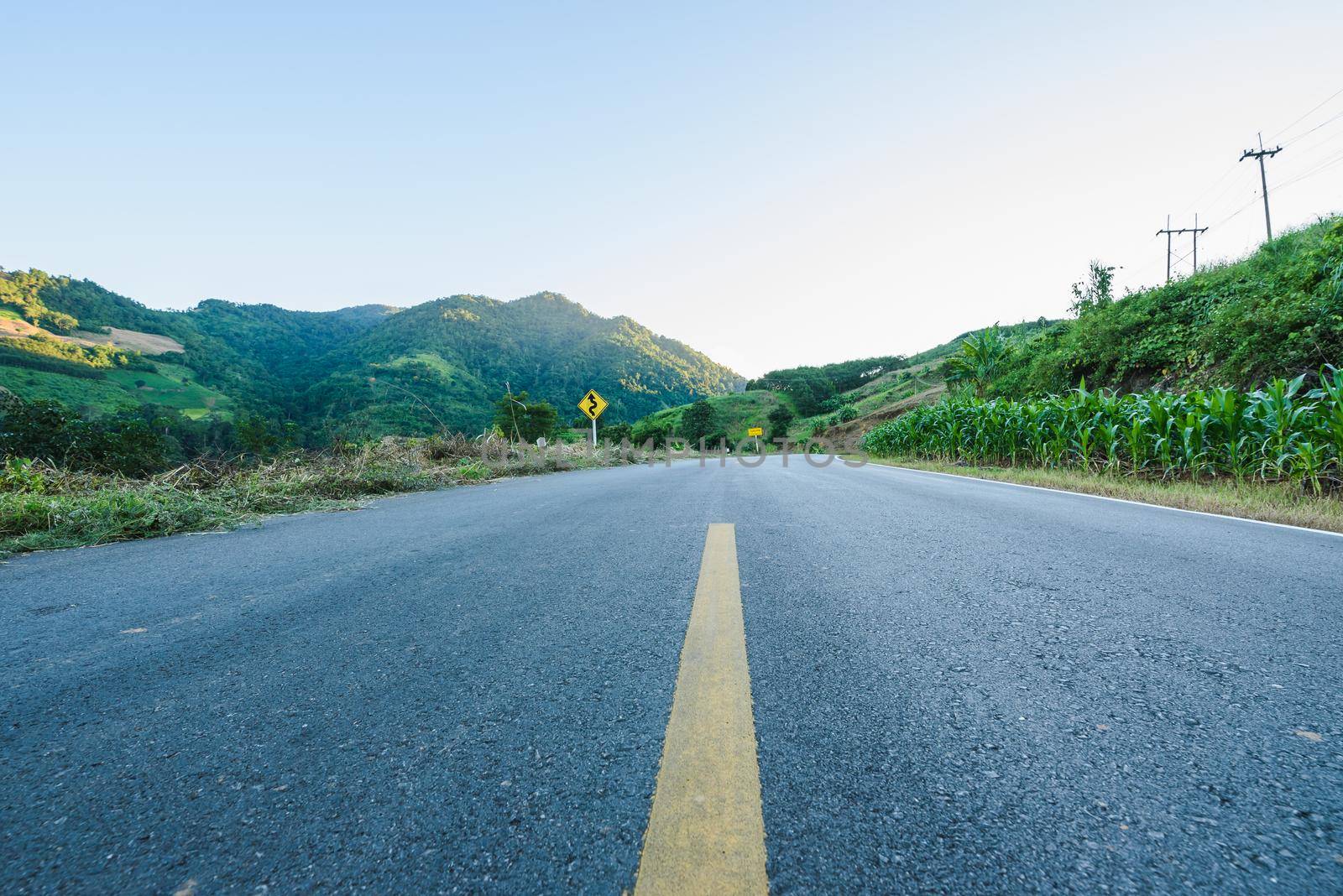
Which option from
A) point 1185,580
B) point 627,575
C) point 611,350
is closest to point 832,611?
point 627,575

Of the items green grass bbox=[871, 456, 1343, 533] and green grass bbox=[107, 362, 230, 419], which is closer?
green grass bbox=[871, 456, 1343, 533]

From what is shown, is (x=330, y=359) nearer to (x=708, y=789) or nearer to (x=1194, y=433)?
(x=1194, y=433)

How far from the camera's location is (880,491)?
21.6 ft

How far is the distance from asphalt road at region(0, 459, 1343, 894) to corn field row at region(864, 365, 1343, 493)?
4.51m

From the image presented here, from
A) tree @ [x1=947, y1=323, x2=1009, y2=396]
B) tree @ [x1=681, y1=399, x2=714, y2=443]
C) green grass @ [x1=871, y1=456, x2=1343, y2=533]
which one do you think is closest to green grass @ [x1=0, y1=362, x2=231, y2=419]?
green grass @ [x1=871, y1=456, x2=1343, y2=533]

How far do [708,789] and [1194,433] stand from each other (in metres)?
8.89

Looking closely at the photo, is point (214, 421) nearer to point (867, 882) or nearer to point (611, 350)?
point (867, 882)

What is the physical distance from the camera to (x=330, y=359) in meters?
71.4

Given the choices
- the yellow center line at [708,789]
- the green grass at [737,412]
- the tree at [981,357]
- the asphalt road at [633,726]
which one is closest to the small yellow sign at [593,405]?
the tree at [981,357]

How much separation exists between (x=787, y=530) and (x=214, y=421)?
4487 cm

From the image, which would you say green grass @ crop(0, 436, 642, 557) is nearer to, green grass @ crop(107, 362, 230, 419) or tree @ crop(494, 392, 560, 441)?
tree @ crop(494, 392, 560, 441)

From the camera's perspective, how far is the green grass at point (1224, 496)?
434 cm

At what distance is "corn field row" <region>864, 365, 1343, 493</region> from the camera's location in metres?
5.58

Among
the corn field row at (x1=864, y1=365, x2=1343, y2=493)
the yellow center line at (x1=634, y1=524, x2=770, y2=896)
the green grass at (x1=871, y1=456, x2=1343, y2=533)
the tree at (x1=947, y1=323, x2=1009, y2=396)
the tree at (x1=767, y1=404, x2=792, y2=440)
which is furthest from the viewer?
the tree at (x1=767, y1=404, x2=792, y2=440)
